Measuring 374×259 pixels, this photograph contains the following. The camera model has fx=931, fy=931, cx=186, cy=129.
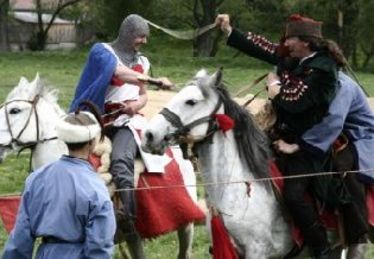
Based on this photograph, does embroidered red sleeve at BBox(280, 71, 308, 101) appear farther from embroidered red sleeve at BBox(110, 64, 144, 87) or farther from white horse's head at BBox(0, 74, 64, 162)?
white horse's head at BBox(0, 74, 64, 162)

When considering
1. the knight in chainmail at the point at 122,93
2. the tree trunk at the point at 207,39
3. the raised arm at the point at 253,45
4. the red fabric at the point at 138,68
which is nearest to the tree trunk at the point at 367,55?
the tree trunk at the point at 207,39

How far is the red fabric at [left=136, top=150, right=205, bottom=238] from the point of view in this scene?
7.32 m

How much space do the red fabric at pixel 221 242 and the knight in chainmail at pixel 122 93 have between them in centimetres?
92

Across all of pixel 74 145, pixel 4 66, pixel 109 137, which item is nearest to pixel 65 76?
pixel 4 66

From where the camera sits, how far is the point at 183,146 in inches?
250

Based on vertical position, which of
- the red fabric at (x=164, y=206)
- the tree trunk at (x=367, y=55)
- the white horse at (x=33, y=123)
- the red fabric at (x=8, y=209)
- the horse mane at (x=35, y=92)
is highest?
the horse mane at (x=35, y=92)

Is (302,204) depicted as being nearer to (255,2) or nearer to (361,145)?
(361,145)

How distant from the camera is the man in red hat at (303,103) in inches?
246

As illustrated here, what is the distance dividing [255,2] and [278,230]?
4197 centimetres

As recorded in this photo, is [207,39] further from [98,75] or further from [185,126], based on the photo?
[185,126]

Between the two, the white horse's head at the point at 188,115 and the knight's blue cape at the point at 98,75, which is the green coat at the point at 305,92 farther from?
the knight's blue cape at the point at 98,75

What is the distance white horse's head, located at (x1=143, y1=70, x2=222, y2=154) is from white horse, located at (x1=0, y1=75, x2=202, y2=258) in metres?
1.19

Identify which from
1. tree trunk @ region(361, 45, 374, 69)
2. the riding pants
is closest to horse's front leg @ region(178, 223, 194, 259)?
the riding pants

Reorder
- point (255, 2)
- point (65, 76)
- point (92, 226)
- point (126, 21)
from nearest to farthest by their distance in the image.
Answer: point (92, 226), point (126, 21), point (65, 76), point (255, 2)
